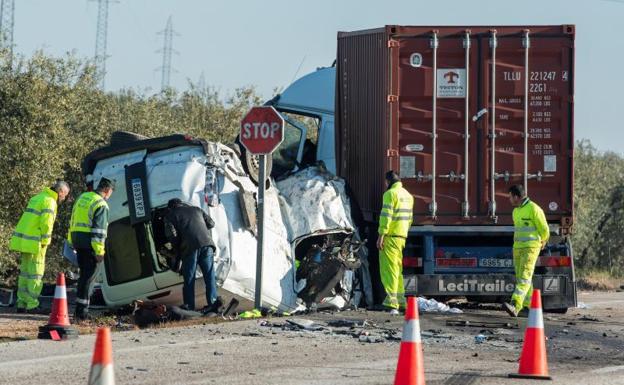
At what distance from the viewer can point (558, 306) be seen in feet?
52.0

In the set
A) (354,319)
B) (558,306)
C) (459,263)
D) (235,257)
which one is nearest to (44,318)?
(235,257)

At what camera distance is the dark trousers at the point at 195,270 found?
14312 mm

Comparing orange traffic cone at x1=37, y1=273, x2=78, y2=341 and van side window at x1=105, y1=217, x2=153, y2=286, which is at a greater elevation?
van side window at x1=105, y1=217, x2=153, y2=286

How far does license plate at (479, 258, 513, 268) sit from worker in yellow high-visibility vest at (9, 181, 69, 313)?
5394mm

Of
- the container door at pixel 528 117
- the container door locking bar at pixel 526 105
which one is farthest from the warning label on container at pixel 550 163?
the container door locking bar at pixel 526 105

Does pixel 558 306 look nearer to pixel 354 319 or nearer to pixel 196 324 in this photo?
pixel 354 319

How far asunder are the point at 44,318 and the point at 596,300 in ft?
30.8

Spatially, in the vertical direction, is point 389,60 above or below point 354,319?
above

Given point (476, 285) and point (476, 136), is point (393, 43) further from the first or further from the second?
point (476, 285)

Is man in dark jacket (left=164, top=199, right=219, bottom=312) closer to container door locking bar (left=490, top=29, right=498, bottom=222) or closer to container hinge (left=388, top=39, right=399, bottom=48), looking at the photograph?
container hinge (left=388, top=39, right=399, bottom=48)

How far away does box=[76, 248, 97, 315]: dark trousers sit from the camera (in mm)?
14430

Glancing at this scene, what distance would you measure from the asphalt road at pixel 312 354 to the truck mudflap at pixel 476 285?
87 centimetres

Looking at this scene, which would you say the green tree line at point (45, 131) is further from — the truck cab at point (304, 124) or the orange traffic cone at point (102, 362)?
the orange traffic cone at point (102, 362)

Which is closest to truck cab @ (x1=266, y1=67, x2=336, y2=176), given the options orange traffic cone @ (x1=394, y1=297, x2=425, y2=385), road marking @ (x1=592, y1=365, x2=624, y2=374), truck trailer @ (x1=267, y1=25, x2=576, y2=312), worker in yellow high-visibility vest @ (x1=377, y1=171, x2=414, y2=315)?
truck trailer @ (x1=267, y1=25, x2=576, y2=312)
